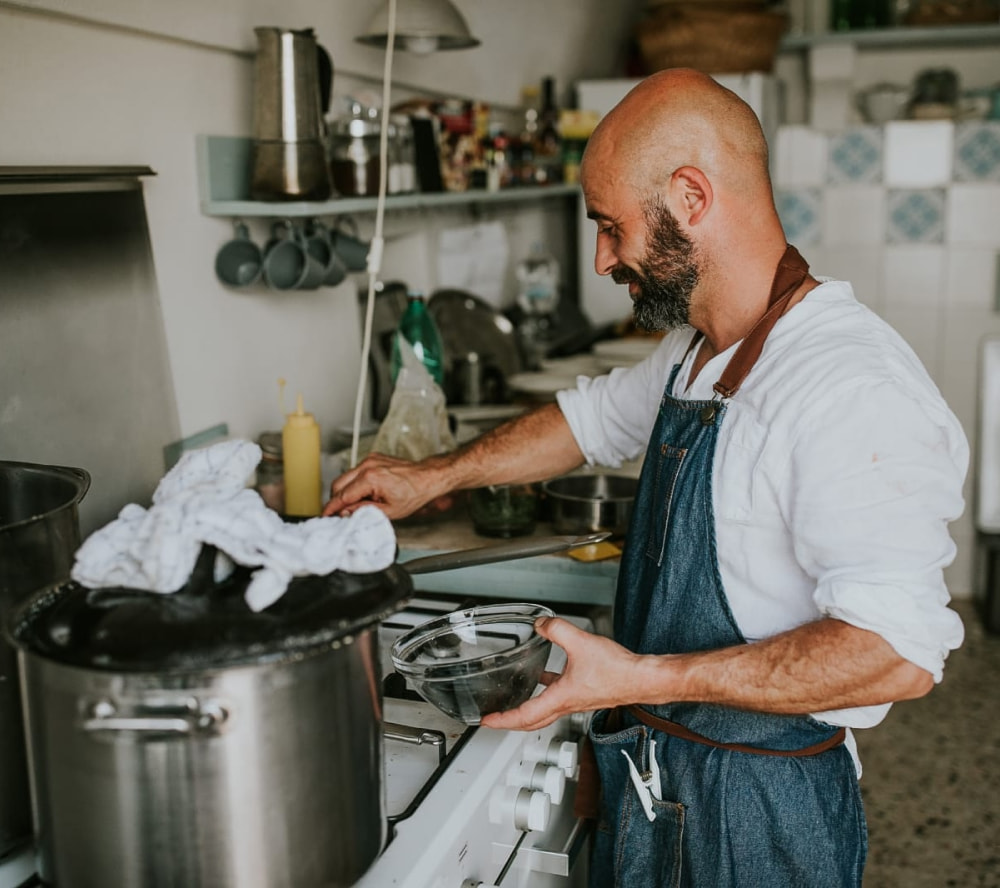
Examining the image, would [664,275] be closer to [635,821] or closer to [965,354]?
[635,821]

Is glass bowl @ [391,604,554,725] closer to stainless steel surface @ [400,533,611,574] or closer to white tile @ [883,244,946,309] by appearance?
stainless steel surface @ [400,533,611,574]

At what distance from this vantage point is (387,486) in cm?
182

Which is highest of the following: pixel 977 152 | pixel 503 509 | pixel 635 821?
pixel 977 152

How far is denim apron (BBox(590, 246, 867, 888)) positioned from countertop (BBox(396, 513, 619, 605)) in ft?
1.08

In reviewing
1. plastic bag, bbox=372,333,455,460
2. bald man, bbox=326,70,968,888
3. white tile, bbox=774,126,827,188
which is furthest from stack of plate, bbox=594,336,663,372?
white tile, bbox=774,126,827,188

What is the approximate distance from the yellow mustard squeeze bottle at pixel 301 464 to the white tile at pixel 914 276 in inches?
149

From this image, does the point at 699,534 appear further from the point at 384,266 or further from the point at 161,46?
the point at 384,266

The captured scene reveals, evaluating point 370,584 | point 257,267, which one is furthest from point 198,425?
point 370,584

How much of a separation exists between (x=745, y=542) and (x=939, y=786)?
93.8 inches

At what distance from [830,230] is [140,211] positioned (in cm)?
388

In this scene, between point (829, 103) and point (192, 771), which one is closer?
point (192, 771)

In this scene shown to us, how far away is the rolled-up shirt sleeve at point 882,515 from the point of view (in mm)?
1206

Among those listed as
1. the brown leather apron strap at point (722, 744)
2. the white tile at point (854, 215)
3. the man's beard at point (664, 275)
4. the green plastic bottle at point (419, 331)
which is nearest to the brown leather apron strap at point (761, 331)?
the man's beard at point (664, 275)

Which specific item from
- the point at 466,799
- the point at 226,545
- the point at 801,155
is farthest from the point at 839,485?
the point at 801,155
